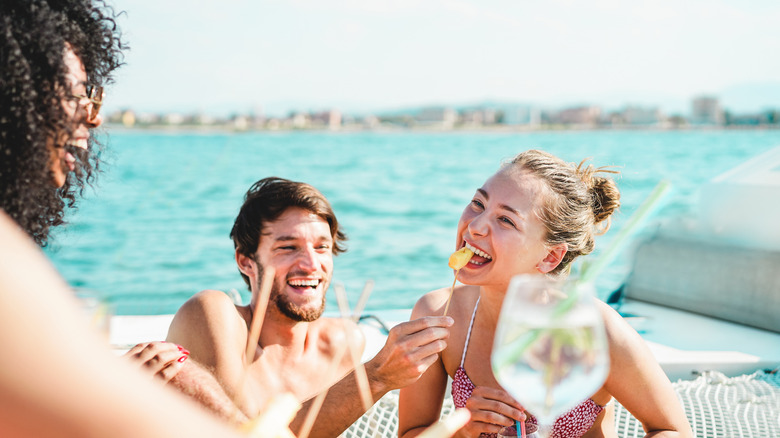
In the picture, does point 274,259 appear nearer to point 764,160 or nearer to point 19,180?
point 19,180

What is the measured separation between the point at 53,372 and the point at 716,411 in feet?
10.6

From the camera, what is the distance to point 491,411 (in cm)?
199

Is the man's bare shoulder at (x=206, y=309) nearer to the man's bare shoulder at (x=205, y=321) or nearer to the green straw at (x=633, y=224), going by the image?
the man's bare shoulder at (x=205, y=321)

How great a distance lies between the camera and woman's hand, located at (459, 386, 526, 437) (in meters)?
1.96

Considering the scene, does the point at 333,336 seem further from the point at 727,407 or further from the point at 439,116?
the point at 439,116

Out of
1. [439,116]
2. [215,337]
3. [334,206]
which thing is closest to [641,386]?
[215,337]

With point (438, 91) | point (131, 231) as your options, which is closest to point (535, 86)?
point (438, 91)

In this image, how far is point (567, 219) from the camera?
2.57 meters

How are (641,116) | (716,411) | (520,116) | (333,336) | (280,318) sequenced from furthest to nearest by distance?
(641,116)
(520,116)
(333,336)
(716,411)
(280,318)

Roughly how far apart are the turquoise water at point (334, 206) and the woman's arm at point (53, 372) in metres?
1.40

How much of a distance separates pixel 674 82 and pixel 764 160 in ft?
237

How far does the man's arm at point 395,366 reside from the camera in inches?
77.6

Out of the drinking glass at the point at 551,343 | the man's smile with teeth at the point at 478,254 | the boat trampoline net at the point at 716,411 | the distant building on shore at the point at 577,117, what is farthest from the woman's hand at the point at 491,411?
the distant building on shore at the point at 577,117

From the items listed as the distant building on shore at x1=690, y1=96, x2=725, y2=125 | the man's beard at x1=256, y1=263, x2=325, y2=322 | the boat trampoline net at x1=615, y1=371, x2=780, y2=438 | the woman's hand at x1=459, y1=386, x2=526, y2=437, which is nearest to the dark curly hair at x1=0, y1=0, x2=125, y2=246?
the woman's hand at x1=459, y1=386, x2=526, y2=437
